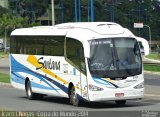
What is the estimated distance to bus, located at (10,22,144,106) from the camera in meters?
20.1

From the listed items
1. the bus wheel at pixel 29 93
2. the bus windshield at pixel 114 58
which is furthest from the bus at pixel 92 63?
the bus wheel at pixel 29 93

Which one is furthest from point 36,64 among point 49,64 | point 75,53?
point 75,53

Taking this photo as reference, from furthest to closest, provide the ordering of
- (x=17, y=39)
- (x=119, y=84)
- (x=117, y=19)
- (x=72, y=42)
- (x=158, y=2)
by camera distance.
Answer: (x=158, y=2) < (x=117, y=19) < (x=17, y=39) < (x=72, y=42) < (x=119, y=84)

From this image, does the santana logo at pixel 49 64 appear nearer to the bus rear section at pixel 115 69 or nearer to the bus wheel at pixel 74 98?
the bus wheel at pixel 74 98

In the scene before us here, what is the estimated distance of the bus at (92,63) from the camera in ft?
65.9

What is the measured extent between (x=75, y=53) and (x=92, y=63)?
120 centimetres

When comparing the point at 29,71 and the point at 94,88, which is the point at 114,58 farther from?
the point at 29,71

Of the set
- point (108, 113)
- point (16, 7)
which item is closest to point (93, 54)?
point (108, 113)

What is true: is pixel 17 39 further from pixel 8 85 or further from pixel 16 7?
pixel 16 7

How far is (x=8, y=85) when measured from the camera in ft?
114

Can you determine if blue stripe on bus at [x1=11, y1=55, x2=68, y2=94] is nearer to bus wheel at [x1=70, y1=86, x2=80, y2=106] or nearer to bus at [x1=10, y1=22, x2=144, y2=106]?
bus at [x1=10, y1=22, x2=144, y2=106]

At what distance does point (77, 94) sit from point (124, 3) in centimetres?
12514

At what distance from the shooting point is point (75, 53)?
2119cm

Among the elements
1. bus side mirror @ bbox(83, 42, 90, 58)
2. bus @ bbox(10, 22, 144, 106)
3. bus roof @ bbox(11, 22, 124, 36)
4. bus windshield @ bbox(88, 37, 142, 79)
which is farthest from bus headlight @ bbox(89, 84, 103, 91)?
bus roof @ bbox(11, 22, 124, 36)
